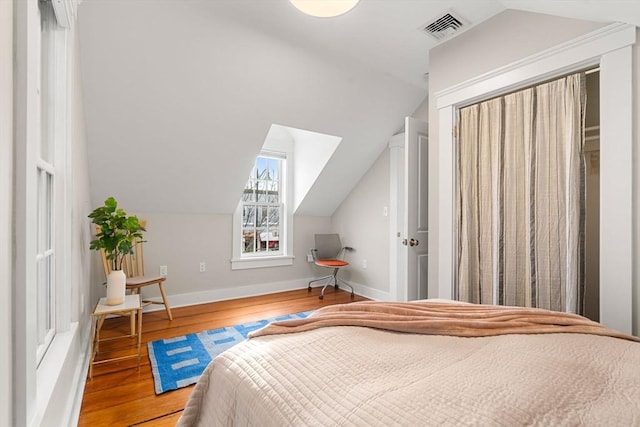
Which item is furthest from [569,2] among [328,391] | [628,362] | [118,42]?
[118,42]

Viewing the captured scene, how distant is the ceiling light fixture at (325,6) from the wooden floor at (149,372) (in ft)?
7.26

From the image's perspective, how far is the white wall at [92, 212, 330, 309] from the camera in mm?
3535

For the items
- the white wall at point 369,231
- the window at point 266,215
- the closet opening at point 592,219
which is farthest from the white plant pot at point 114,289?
the closet opening at point 592,219

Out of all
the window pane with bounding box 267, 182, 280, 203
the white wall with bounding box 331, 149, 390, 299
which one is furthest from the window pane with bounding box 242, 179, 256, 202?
the white wall with bounding box 331, 149, 390, 299

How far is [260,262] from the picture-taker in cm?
423

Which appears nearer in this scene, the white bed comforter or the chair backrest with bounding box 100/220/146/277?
the white bed comforter

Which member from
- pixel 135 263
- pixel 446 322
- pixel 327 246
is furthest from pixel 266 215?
pixel 446 322

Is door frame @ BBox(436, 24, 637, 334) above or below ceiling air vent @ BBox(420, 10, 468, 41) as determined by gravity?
below

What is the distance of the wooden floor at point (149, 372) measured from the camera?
67.4 inches

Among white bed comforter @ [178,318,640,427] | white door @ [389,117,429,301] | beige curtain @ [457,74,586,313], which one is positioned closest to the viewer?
white bed comforter @ [178,318,640,427]

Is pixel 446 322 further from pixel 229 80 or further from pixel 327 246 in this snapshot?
pixel 327 246

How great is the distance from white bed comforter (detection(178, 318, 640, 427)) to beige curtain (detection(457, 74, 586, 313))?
930mm

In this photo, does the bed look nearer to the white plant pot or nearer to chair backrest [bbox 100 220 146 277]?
the white plant pot

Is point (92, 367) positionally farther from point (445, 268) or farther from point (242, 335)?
point (445, 268)
